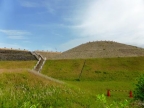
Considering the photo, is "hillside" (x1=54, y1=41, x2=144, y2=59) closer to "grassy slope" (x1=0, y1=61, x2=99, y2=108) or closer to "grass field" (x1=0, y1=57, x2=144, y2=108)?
"grass field" (x1=0, y1=57, x2=144, y2=108)

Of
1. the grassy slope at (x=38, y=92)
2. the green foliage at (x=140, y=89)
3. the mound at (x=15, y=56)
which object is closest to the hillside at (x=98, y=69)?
the mound at (x=15, y=56)

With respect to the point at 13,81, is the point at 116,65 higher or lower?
higher

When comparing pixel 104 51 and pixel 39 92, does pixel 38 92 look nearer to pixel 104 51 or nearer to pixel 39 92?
pixel 39 92

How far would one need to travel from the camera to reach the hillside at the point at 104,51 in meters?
70.4

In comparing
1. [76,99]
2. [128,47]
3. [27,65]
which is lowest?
[76,99]

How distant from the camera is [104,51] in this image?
75.4m

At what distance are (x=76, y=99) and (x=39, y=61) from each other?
47.1 metres

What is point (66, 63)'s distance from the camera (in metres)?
63.0

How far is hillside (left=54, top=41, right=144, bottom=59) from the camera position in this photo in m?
70.4

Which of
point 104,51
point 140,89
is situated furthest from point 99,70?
point 140,89

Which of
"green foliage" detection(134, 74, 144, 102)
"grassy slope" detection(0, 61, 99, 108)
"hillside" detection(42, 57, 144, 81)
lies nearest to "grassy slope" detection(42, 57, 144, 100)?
"hillside" detection(42, 57, 144, 81)

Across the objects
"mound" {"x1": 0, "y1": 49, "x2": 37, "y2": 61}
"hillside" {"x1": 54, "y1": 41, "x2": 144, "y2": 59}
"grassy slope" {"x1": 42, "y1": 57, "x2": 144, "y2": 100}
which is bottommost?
"grassy slope" {"x1": 42, "y1": 57, "x2": 144, "y2": 100}

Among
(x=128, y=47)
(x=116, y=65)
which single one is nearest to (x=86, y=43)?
(x=128, y=47)

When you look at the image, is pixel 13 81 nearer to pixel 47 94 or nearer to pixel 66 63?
pixel 47 94
